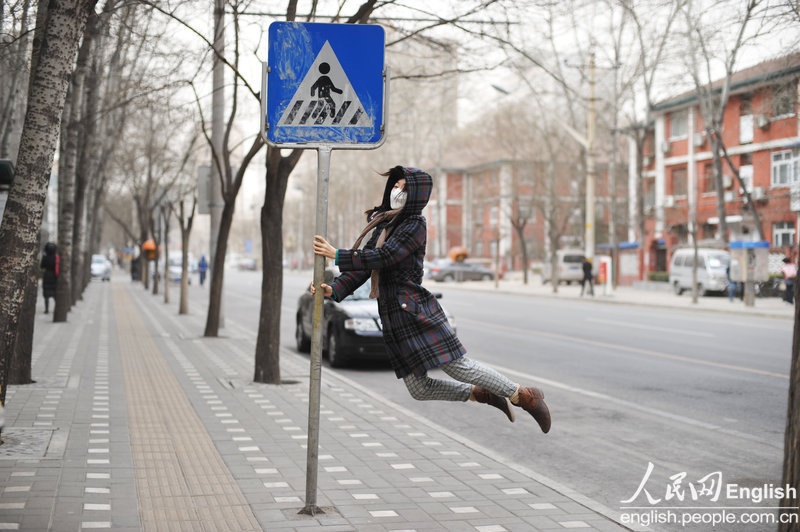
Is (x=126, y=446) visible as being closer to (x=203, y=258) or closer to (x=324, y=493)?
(x=324, y=493)

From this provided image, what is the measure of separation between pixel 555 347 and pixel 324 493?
11288 millimetres

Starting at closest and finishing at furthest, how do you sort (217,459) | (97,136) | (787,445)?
1. (787,445)
2. (217,459)
3. (97,136)

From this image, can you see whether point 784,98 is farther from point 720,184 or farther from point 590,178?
point 720,184

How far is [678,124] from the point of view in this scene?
52.0 meters

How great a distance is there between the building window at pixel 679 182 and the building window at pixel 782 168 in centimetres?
684

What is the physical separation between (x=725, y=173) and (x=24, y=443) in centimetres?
4641

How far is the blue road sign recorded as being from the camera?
16.8 feet

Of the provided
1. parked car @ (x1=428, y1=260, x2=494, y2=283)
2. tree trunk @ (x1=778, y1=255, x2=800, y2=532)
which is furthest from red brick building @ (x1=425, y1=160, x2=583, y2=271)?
tree trunk @ (x1=778, y1=255, x2=800, y2=532)

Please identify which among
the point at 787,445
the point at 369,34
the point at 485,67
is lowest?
the point at 787,445

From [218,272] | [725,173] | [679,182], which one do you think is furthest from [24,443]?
[679,182]

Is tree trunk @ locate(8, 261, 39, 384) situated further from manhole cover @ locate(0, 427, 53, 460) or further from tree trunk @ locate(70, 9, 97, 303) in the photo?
tree trunk @ locate(70, 9, 97, 303)

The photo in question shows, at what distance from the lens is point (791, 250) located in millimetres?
38719

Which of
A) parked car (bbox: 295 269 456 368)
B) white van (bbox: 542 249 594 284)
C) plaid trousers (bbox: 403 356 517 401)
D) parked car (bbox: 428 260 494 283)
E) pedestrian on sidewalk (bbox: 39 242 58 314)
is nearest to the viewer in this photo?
plaid trousers (bbox: 403 356 517 401)

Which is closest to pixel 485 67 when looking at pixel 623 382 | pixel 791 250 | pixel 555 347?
pixel 623 382
